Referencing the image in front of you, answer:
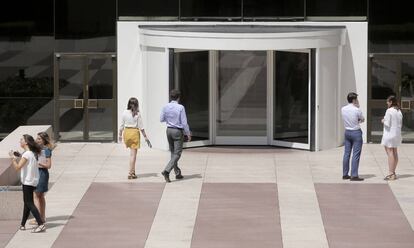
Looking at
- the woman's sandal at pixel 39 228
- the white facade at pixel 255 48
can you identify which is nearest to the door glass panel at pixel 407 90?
the white facade at pixel 255 48

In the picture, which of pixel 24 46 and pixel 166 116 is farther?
pixel 24 46

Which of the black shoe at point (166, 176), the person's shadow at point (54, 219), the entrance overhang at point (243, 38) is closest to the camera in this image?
the person's shadow at point (54, 219)

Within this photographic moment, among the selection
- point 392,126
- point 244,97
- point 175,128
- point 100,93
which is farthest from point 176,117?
point 100,93

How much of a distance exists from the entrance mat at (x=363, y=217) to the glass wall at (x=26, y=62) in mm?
8769

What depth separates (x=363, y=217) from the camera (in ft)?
59.2

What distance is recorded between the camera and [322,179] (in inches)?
853

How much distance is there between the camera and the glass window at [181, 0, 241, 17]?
87.8 ft

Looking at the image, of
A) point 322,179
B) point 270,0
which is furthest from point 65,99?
point 322,179

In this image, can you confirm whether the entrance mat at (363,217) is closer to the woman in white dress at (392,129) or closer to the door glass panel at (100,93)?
the woman in white dress at (392,129)

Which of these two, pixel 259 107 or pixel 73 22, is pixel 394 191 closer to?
pixel 259 107

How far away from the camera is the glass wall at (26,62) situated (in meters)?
26.9

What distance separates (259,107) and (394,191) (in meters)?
6.84

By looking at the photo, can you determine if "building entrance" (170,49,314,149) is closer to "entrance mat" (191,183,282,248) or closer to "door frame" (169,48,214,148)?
"door frame" (169,48,214,148)

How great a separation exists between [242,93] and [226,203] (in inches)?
302
